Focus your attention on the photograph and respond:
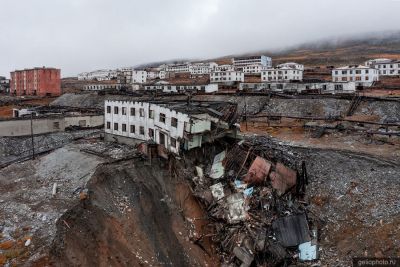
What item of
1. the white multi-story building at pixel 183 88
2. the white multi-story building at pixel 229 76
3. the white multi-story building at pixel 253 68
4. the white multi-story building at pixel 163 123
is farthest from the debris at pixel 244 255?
the white multi-story building at pixel 253 68

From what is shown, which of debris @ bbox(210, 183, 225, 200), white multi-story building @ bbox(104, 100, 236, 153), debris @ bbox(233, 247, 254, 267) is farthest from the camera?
white multi-story building @ bbox(104, 100, 236, 153)

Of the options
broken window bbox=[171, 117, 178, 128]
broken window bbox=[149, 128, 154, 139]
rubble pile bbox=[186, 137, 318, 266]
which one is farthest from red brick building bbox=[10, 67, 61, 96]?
rubble pile bbox=[186, 137, 318, 266]

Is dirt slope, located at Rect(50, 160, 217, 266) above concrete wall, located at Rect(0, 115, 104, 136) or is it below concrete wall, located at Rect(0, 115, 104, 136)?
Result: below

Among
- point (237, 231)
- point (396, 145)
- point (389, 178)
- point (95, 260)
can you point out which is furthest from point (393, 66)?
point (95, 260)

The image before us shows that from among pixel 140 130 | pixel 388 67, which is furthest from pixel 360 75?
pixel 140 130

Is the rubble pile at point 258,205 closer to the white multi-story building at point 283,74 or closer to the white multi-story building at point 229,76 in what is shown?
the white multi-story building at point 283,74

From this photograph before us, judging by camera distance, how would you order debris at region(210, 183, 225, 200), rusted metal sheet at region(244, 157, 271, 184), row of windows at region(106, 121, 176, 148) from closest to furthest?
debris at region(210, 183, 225, 200), rusted metal sheet at region(244, 157, 271, 184), row of windows at region(106, 121, 176, 148)

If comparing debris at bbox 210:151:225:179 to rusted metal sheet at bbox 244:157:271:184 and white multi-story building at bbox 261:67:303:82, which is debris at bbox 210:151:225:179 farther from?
white multi-story building at bbox 261:67:303:82

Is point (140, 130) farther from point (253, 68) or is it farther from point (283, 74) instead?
point (253, 68)

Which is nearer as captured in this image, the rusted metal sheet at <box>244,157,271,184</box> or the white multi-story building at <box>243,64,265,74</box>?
the rusted metal sheet at <box>244,157,271,184</box>
